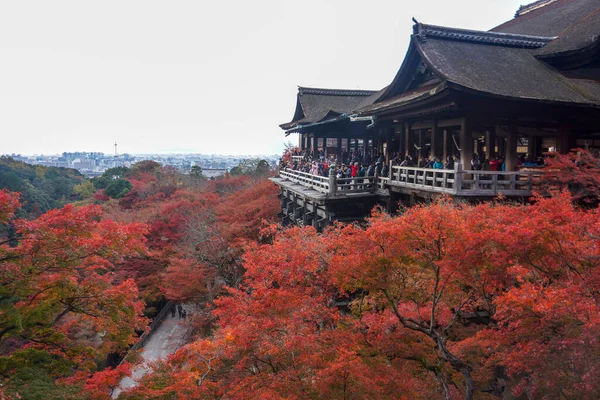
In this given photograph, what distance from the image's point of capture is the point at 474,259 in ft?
28.6

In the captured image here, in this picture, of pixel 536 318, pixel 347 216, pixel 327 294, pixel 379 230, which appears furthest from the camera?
pixel 347 216

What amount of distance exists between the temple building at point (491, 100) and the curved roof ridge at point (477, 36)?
0.04 meters

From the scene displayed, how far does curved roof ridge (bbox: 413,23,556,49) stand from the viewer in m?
16.0

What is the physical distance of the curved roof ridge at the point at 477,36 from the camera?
15973 millimetres

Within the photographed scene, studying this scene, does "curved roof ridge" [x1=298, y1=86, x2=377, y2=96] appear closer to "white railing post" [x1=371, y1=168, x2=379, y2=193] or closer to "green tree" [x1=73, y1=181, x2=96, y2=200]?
"white railing post" [x1=371, y1=168, x2=379, y2=193]

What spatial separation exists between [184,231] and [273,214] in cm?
585

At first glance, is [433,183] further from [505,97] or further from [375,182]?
[375,182]

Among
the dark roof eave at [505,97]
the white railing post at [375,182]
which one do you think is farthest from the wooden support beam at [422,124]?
the dark roof eave at [505,97]

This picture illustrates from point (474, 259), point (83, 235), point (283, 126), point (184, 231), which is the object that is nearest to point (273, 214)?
point (184, 231)

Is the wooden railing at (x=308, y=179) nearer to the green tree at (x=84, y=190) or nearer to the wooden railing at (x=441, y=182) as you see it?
the wooden railing at (x=441, y=182)

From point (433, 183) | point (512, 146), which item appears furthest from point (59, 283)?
point (512, 146)

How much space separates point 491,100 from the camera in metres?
13.5

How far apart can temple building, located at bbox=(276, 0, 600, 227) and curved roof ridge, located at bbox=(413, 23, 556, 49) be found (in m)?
0.04

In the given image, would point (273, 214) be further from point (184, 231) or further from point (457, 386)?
point (457, 386)
